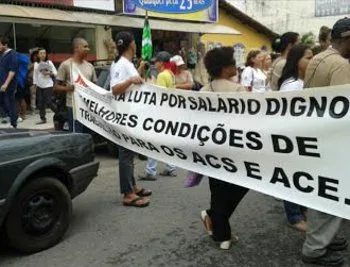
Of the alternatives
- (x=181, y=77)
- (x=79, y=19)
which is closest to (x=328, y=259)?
(x=181, y=77)

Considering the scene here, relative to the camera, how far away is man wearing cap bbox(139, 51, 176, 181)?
6805mm

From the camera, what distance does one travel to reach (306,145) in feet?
11.9

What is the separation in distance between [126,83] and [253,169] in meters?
1.85

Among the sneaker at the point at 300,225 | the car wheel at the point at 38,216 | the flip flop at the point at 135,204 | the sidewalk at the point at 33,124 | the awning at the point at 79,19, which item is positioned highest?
the awning at the point at 79,19

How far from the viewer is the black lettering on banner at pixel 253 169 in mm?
3951

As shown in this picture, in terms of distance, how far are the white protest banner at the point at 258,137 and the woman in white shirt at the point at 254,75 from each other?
3.18m

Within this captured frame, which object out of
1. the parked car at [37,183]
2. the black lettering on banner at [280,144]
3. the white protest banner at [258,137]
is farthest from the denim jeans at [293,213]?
the parked car at [37,183]

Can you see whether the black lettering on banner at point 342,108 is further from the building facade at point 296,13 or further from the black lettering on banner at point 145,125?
the building facade at point 296,13

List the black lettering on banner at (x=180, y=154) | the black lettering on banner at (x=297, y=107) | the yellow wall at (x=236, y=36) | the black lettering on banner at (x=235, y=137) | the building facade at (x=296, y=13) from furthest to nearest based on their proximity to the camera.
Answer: the building facade at (x=296, y=13) < the yellow wall at (x=236, y=36) < the black lettering on banner at (x=180, y=154) < the black lettering on banner at (x=235, y=137) < the black lettering on banner at (x=297, y=107)

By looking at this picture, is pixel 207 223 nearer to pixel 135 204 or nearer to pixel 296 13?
pixel 135 204

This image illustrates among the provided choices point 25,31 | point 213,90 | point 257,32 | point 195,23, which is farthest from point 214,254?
point 257,32

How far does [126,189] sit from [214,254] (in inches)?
65.9

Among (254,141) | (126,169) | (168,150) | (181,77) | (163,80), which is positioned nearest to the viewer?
(254,141)

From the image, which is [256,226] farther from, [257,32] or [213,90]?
[257,32]
